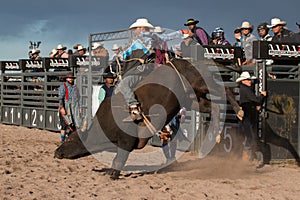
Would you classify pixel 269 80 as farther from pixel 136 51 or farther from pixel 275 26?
pixel 136 51

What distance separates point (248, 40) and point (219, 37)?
2.96ft

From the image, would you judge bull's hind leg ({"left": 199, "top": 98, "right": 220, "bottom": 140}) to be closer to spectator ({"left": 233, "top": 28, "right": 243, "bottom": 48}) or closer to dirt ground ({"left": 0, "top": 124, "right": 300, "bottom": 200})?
dirt ground ({"left": 0, "top": 124, "right": 300, "bottom": 200})

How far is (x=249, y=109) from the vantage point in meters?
8.38

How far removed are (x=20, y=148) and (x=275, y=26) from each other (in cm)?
581

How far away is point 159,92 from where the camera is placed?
284 inches

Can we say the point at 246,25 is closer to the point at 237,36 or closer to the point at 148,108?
the point at 237,36

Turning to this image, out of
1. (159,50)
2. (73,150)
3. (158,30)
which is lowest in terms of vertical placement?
(73,150)

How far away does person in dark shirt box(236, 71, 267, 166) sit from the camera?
8.17m

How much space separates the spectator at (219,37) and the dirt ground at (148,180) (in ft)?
8.57

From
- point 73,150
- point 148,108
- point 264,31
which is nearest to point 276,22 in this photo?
point 264,31

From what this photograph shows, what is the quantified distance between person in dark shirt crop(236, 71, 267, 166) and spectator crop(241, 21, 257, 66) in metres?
1.24

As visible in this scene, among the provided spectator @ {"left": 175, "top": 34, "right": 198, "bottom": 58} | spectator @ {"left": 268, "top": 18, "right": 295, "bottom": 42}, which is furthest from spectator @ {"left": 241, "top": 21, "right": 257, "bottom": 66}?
spectator @ {"left": 175, "top": 34, "right": 198, "bottom": 58}

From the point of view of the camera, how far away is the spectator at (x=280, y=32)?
891 centimetres

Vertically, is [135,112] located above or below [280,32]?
below
